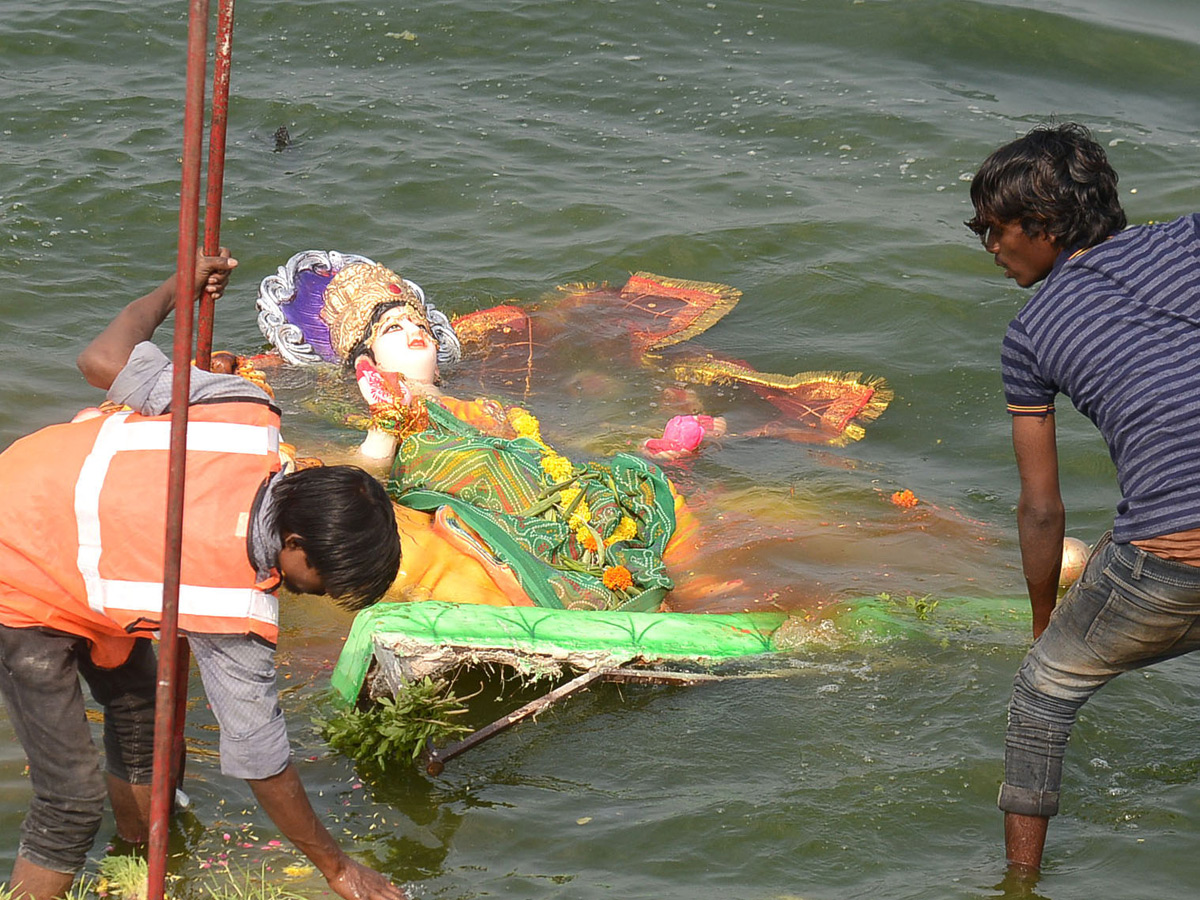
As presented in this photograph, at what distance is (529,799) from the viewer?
14.3 feet

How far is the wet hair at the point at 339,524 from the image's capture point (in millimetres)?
2916

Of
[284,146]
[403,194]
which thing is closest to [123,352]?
[403,194]

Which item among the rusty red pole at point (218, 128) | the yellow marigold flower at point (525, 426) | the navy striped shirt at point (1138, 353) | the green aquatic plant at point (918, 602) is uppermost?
the rusty red pole at point (218, 128)

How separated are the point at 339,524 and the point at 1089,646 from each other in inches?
74.3

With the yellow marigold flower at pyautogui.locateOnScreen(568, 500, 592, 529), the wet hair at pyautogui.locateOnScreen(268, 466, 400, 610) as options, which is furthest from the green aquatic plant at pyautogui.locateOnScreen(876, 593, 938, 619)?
the wet hair at pyautogui.locateOnScreen(268, 466, 400, 610)

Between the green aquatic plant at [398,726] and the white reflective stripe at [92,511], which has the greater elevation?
the white reflective stripe at [92,511]

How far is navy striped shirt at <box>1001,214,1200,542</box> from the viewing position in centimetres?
323

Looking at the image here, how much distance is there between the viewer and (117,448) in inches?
123

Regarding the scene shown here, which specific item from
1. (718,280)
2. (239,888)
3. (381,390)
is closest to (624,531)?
(381,390)

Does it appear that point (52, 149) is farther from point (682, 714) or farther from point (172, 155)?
point (682, 714)

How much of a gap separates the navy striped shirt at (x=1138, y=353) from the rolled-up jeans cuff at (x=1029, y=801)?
767mm

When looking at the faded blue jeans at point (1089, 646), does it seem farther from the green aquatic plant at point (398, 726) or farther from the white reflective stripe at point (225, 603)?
the white reflective stripe at point (225, 603)

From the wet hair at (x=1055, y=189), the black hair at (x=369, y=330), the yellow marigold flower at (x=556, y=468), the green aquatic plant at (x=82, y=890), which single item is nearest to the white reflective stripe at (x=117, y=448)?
the green aquatic plant at (x=82, y=890)

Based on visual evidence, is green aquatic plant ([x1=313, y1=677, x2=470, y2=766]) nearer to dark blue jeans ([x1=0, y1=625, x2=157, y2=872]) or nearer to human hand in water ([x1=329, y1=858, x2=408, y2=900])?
dark blue jeans ([x1=0, y1=625, x2=157, y2=872])
